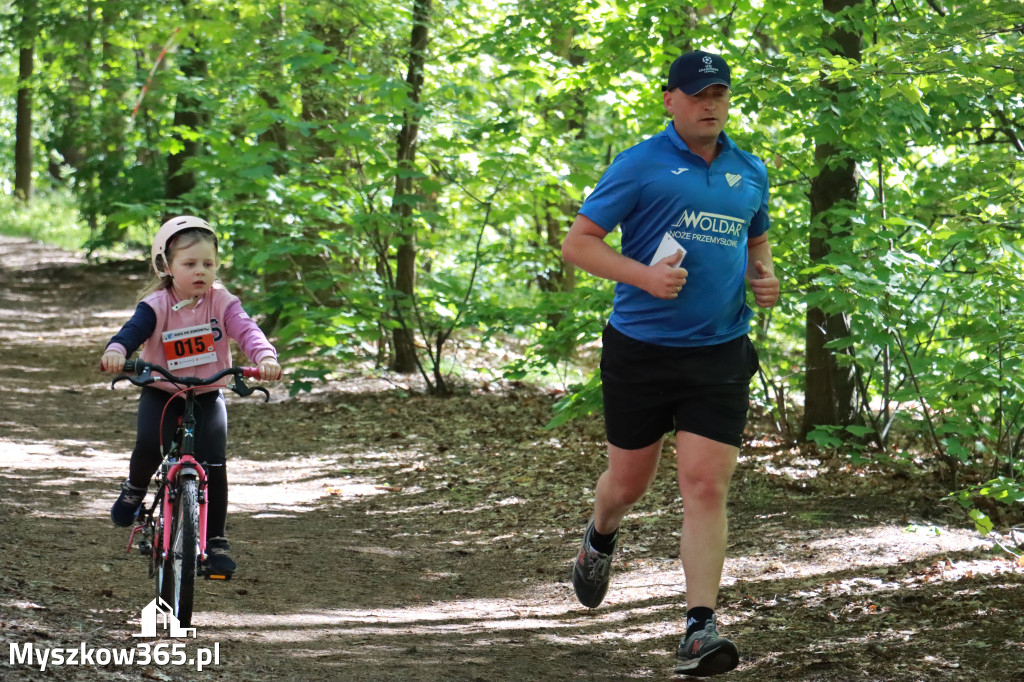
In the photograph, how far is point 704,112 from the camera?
3.63 meters

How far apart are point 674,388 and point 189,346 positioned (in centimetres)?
208

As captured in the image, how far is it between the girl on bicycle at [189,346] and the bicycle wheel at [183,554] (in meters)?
0.25

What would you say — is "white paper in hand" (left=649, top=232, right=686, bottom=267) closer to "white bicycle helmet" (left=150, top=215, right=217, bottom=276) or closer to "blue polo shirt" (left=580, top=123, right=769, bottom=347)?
"blue polo shirt" (left=580, top=123, right=769, bottom=347)

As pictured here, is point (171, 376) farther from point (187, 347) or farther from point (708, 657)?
point (708, 657)

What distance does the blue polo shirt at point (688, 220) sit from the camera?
141 inches

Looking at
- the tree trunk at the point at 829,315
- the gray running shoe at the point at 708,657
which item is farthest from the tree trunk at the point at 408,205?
the gray running shoe at the point at 708,657

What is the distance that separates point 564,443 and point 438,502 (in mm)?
1834

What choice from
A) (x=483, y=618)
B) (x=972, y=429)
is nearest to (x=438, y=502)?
(x=483, y=618)

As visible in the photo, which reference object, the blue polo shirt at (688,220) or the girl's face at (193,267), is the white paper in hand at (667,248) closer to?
the blue polo shirt at (688,220)

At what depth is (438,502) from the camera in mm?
7562

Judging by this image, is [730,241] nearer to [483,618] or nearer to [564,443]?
[483,618]

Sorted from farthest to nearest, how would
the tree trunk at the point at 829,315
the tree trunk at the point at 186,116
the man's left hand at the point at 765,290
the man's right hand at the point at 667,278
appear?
the tree trunk at the point at 186,116 → the tree trunk at the point at 829,315 → the man's left hand at the point at 765,290 → the man's right hand at the point at 667,278

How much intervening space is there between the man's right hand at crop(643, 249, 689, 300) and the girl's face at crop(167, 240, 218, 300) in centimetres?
190

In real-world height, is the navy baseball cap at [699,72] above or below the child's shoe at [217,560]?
above
